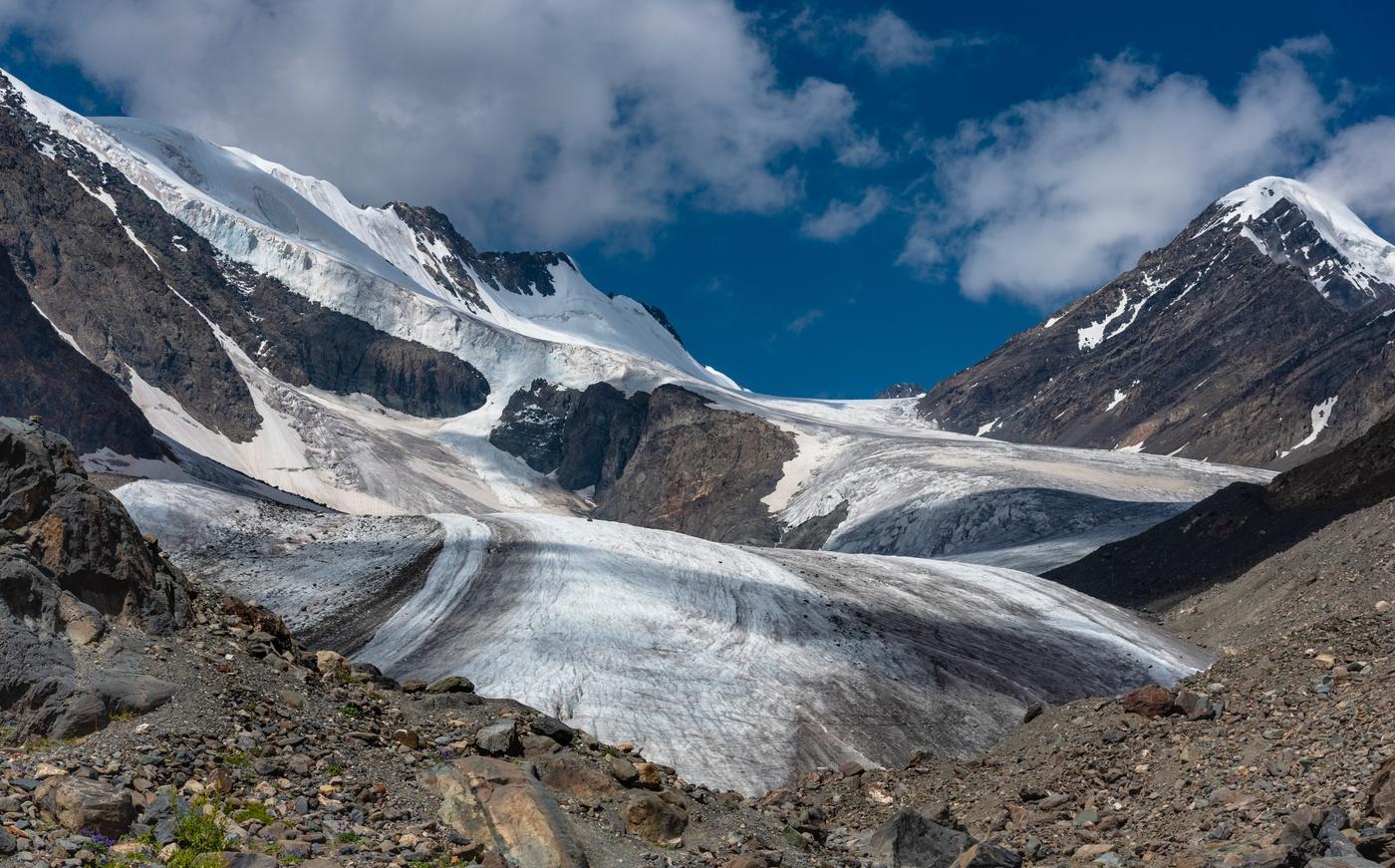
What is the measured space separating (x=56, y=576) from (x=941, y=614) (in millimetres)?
36230

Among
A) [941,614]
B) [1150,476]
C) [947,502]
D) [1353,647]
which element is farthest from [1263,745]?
[1150,476]

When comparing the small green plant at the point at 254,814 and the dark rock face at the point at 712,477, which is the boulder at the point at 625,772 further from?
the dark rock face at the point at 712,477

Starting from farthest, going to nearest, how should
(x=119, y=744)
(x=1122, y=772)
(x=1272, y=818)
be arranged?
(x=1122, y=772)
(x=1272, y=818)
(x=119, y=744)

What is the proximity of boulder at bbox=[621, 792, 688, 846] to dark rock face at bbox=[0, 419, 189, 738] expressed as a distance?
18.4 ft

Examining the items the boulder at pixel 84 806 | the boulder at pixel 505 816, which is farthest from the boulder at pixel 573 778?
the boulder at pixel 84 806

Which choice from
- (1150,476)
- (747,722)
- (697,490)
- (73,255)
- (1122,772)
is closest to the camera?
(1122,772)

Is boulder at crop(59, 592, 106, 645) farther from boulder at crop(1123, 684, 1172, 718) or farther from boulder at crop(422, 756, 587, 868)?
boulder at crop(1123, 684, 1172, 718)

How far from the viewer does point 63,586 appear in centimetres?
1584

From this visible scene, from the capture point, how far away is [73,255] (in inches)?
7766

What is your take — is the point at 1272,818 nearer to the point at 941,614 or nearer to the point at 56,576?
the point at 56,576

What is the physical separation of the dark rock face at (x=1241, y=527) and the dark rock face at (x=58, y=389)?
343ft

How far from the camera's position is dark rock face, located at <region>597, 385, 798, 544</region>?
496 ft

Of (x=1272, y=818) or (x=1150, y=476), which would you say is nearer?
(x=1272, y=818)

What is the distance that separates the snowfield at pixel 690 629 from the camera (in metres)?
32.2
